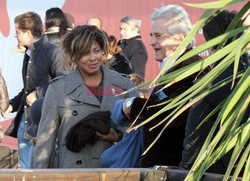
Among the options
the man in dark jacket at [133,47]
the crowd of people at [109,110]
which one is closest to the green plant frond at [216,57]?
the crowd of people at [109,110]

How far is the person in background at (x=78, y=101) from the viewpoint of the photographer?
4.37 m

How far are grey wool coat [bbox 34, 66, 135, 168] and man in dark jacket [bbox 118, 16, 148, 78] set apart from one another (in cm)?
361

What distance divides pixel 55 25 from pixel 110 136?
9.83 feet

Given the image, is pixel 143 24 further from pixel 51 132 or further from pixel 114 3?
pixel 51 132

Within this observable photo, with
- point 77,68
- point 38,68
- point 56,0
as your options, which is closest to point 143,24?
point 56,0

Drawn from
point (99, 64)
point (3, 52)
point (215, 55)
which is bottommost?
point (3, 52)

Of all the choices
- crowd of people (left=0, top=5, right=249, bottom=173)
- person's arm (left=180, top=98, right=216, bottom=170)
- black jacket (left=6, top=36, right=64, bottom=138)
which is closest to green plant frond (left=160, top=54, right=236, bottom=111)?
crowd of people (left=0, top=5, right=249, bottom=173)

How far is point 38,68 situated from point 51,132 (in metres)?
2.37

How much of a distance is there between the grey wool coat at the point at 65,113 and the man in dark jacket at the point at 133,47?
361 cm

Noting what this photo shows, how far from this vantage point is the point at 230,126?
1810mm

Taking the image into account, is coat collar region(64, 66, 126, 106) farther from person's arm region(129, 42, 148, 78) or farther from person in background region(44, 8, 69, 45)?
person's arm region(129, 42, 148, 78)

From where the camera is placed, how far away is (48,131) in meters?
4.45

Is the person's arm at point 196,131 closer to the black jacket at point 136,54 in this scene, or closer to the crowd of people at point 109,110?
the crowd of people at point 109,110

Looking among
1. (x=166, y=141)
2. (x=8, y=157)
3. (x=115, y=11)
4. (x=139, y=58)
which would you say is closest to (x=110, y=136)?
(x=166, y=141)
